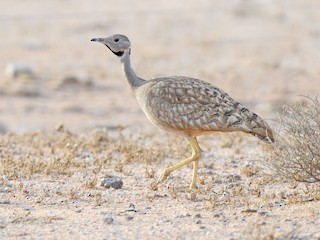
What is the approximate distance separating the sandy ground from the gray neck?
0.80 m

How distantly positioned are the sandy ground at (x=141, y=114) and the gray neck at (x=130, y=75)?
802 millimetres

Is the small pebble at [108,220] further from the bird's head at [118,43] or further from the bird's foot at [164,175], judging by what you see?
the bird's head at [118,43]

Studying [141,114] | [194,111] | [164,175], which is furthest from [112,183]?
[141,114]

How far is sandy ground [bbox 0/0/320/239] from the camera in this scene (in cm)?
729

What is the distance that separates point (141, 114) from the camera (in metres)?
15.8

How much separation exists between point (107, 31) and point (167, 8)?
2774 mm

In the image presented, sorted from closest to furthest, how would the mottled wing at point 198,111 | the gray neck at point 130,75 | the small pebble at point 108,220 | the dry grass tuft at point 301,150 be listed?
Result: the small pebble at point 108,220 → the dry grass tuft at point 301,150 → the mottled wing at point 198,111 → the gray neck at point 130,75

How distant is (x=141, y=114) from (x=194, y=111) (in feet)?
24.9

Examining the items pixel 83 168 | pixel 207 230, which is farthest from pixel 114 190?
pixel 207 230

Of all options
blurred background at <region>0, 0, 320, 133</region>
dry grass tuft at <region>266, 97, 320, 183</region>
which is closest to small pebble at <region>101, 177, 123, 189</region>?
dry grass tuft at <region>266, 97, 320, 183</region>

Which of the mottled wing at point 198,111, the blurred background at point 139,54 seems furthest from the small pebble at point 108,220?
the blurred background at point 139,54

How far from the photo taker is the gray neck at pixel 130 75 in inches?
347

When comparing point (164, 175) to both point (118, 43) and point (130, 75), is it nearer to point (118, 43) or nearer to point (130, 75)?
point (130, 75)

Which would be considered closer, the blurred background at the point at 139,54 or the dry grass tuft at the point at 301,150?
the dry grass tuft at the point at 301,150
